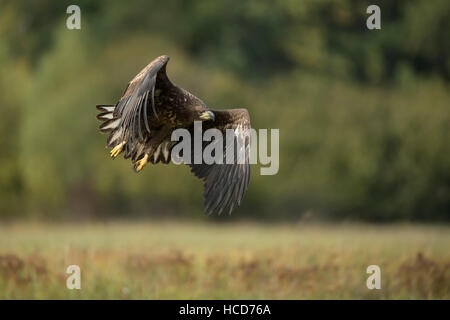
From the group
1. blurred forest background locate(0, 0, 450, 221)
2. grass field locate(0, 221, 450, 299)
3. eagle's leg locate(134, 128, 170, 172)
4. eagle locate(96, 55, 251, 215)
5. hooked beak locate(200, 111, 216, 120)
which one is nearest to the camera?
eagle locate(96, 55, 251, 215)

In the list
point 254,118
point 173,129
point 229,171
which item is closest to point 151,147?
point 173,129

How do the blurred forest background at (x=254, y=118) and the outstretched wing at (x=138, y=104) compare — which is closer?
the outstretched wing at (x=138, y=104)

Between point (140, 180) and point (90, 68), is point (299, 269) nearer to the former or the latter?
→ point (140, 180)

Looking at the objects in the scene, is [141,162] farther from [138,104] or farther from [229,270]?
[229,270]

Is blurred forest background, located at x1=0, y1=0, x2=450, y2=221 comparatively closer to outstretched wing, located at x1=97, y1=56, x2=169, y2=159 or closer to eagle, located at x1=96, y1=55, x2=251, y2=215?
eagle, located at x1=96, y1=55, x2=251, y2=215

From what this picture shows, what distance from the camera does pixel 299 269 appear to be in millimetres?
8719

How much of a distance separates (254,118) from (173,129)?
38.4 ft

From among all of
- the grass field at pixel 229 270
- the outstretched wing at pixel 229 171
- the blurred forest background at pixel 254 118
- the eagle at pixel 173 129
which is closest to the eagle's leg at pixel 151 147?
the eagle at pixel 173 129

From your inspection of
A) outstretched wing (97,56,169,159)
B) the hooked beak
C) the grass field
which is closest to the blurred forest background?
the grass field

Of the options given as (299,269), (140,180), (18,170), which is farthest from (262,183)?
(299,269)

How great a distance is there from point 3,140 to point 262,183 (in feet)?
19.7

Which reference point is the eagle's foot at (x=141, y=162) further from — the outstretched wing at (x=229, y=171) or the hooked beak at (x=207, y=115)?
the hooked beak at (x=207, y=115)

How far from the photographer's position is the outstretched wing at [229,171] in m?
7.26

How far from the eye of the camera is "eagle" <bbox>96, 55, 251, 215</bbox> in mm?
7219
